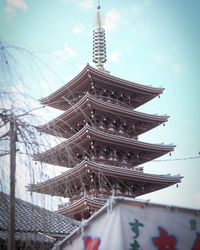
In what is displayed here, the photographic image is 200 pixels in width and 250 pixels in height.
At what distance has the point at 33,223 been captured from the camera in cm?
614

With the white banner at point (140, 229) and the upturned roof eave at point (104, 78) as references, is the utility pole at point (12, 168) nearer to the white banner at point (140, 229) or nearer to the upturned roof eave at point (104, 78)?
the white banner at point (140, 229)

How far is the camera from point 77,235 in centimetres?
307

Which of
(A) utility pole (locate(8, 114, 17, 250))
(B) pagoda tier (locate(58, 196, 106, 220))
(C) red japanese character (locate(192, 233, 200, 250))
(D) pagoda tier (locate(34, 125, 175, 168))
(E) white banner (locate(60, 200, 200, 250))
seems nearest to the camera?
(E) white banner (locate(60, 200, 200, 250))

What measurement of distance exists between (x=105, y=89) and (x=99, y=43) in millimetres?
7763

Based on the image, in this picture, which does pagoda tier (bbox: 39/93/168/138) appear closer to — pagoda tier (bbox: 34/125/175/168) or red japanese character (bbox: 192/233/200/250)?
pagoda tier (bbox: 34/125/175/168)

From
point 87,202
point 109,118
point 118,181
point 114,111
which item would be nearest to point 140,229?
point 87,202

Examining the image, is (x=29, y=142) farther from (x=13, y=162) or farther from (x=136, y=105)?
(x=136, y=105)

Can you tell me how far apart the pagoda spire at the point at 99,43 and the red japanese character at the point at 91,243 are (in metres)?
21.2

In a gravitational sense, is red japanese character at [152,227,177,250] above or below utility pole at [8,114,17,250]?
below

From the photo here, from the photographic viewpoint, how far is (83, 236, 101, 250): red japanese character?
2.77 meters

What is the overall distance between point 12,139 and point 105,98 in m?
16.0

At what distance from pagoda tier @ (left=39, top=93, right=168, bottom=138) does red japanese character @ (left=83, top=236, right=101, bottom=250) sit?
42.6 ft

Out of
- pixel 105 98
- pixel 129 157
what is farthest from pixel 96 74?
pixel 129 157

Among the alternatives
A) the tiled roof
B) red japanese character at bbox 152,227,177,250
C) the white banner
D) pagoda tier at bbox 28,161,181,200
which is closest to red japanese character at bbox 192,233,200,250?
the white banner
